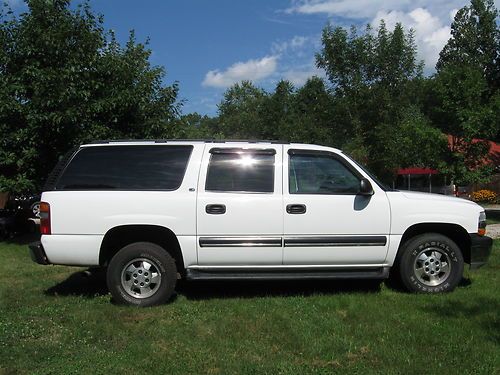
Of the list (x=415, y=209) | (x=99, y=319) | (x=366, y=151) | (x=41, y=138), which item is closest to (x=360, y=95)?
(x=366, y=151)

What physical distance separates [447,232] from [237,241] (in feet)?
8.73

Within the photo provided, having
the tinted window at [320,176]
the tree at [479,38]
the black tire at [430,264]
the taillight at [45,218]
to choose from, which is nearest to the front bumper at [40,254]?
the taillight at [45,218]

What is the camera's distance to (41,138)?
11570mm

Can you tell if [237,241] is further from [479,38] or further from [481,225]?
[479,38]

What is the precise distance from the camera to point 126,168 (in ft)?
21.2

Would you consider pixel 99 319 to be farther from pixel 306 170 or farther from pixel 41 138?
pixel 41 138

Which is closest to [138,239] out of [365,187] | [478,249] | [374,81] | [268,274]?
[268,274]

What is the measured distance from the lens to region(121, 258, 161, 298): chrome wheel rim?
6.27 metres

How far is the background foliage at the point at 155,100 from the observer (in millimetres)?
11188

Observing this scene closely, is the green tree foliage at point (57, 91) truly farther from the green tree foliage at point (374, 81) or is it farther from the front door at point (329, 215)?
the green tree foliage at point (374, 81)

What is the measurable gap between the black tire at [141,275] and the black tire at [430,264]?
2.70 meters

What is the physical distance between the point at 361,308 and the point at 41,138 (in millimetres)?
8146

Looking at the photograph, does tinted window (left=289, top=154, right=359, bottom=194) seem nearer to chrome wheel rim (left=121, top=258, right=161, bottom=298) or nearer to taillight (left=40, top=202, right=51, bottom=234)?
chrome wheel rim (left=121, top=258, right=161, bottom=298)

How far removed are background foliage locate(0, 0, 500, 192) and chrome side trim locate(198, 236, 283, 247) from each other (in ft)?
18.6
